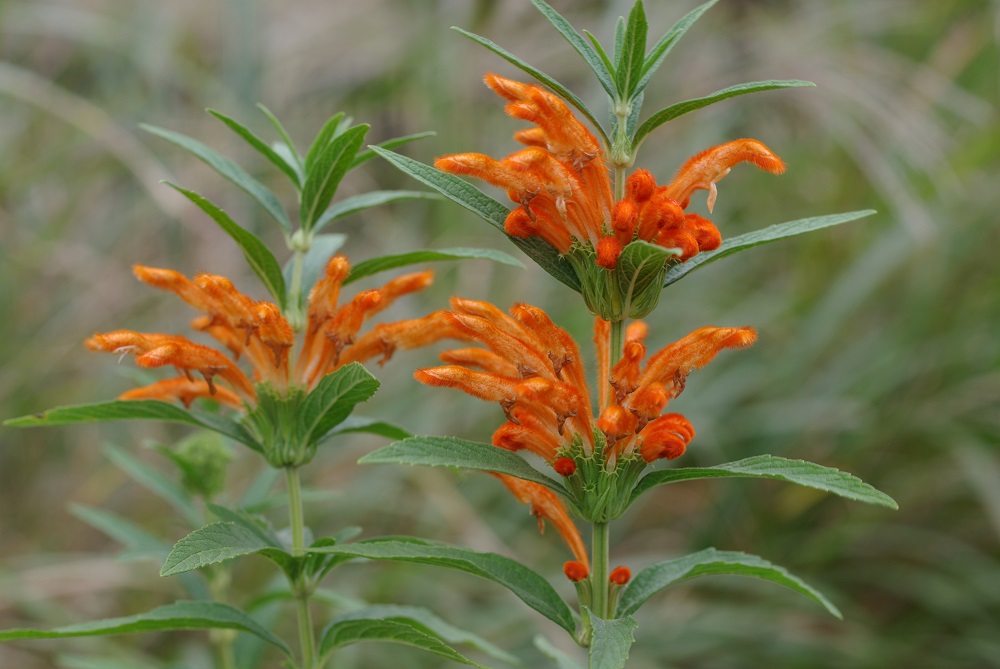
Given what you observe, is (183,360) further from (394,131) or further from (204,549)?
(394,131)

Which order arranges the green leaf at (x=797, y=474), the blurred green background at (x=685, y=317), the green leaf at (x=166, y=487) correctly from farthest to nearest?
the blurred green background at (x=685, y=317) → the green leaf at (x=166, y=487) → the green leaf at (x=797, y=474)

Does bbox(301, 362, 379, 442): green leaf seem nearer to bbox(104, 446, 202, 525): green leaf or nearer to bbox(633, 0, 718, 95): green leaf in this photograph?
bbox(633, 0, 718, 95): green leaf

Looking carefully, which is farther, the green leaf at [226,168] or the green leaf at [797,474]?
the green leaf at [226,168]

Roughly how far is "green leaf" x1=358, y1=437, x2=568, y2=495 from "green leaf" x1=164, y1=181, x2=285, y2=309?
302 mm

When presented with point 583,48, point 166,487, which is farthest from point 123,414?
point 583,48

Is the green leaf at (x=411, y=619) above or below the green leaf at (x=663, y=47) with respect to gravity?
below

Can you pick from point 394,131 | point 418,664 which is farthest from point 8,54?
point 418,664

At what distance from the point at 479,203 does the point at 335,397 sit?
0.24m

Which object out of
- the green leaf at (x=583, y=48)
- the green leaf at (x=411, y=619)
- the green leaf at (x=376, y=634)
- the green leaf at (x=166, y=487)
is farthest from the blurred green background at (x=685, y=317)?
the green leaf at (x=583, y=48)

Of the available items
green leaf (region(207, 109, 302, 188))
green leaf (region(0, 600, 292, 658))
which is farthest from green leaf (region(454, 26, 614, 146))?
green leaf (region(0, 600, 292, 658))

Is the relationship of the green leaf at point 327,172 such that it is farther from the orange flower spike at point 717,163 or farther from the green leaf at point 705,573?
the green leaf at point 705,573

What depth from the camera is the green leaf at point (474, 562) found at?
900 mm

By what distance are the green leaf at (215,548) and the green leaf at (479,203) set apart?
382 mm

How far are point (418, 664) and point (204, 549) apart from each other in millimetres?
2056
